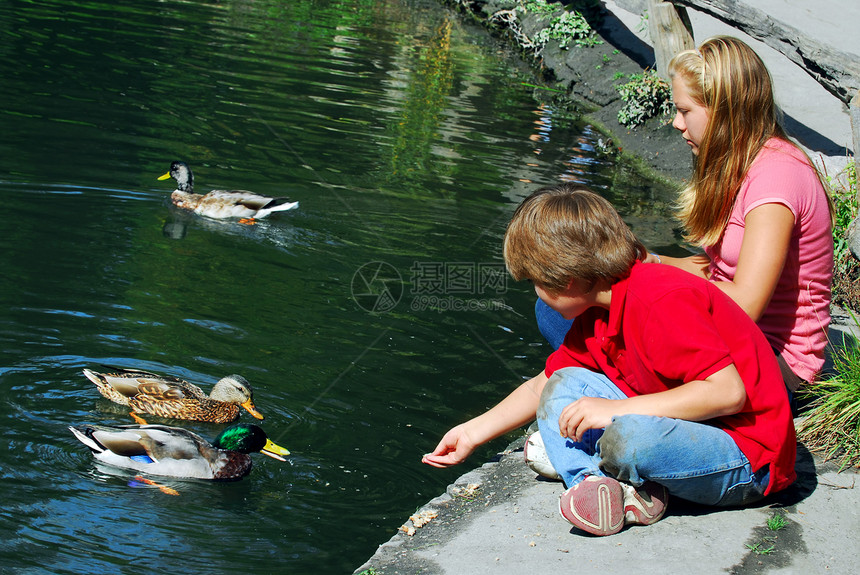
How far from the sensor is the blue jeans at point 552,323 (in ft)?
13.0

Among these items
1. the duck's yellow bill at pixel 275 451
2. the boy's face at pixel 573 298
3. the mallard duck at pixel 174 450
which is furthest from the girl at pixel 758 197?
the mallard duck at pixel 174 450

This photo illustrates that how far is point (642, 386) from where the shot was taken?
3.10 meters

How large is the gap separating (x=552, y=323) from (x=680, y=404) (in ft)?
4.28

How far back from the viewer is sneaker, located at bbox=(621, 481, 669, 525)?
312cm

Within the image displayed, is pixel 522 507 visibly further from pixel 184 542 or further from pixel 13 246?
pixel 13 246

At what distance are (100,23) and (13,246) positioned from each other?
10.0 m

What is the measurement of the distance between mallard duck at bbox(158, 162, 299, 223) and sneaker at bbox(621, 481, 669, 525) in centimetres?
545

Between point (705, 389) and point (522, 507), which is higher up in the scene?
point (705, 389)

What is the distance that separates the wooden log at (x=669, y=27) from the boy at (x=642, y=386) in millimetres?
9283

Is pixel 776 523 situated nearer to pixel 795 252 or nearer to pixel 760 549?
pixel 760 549

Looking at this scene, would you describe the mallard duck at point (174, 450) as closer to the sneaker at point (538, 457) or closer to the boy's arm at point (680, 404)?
the sneaker at point (538, 457)

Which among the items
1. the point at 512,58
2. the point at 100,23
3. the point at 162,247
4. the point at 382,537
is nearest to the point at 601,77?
the point at 512,58

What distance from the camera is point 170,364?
17.9 ft

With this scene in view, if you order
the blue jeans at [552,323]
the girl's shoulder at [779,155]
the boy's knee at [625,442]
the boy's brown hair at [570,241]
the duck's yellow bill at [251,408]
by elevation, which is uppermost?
the girl's shoulder at [779,155]
